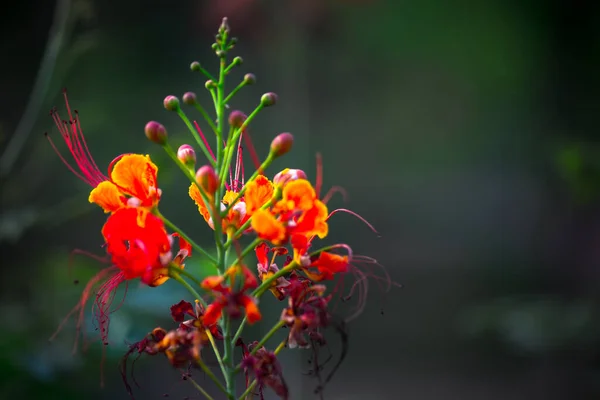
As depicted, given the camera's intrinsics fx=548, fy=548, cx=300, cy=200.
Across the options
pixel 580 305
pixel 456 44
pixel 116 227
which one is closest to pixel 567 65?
pixel 456 44

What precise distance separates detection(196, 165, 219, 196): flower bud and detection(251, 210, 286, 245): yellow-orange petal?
5 centimetres

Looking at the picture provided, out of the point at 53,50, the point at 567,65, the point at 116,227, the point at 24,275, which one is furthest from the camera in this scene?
the point at 567,65

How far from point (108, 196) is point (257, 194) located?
0.55 feet

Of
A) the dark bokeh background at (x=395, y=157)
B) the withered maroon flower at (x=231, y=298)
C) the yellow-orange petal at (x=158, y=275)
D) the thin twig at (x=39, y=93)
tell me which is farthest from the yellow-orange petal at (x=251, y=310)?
the thin twig at (x=39, y=93)

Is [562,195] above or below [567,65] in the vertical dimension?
below

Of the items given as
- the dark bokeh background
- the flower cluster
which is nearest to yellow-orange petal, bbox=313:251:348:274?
the flower cluster

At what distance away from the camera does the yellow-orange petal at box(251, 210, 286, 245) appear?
1.81ft

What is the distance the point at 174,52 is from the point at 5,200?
78 centimetres

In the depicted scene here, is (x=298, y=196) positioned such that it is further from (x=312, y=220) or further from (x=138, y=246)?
(x=138, y=246)

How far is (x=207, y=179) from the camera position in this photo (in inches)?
21.7

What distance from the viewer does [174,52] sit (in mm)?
1980

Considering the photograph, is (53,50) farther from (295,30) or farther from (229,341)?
(229,341)

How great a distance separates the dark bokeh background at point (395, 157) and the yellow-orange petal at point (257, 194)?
1.26 meters

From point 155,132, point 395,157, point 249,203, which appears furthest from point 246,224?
point 395,157
